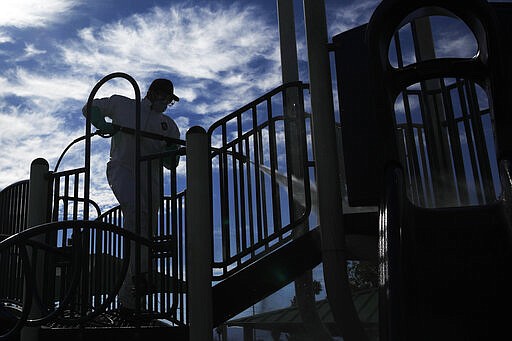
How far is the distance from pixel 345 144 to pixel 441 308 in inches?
61.7

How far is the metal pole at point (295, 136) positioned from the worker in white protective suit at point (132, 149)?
821 millimetres

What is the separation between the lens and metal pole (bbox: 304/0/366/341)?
2818mm

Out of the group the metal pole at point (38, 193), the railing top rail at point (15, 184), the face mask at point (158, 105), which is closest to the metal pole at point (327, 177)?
the face mask at point (158, 105)

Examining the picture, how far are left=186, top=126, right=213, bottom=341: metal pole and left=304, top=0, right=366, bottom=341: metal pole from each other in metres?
0.66

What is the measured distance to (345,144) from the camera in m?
3.15

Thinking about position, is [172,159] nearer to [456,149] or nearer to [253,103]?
[253,103]

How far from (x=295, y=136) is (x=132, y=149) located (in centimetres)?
129

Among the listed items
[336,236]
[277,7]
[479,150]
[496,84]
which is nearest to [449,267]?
[496,84]

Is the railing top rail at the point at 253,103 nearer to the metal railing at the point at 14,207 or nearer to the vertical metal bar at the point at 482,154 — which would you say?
the vertical metal bar at the point at 482,154

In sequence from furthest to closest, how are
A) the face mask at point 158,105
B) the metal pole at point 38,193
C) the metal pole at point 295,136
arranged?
the face mask at point 158,105 < the metal pole at point 38,193 < the metal pole at point 295,136

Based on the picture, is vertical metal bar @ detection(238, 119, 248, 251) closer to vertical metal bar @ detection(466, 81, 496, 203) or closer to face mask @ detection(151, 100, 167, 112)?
face mask @ detection(151, 100, 167, 112)

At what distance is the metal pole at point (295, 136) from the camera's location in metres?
3.43

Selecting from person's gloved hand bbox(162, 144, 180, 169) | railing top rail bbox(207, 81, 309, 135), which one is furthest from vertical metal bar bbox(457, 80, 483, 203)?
person's gloved hand bbox(162, 144, 180, 169)

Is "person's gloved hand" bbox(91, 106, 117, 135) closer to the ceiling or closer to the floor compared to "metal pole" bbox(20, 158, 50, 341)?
closer to the ceiling
